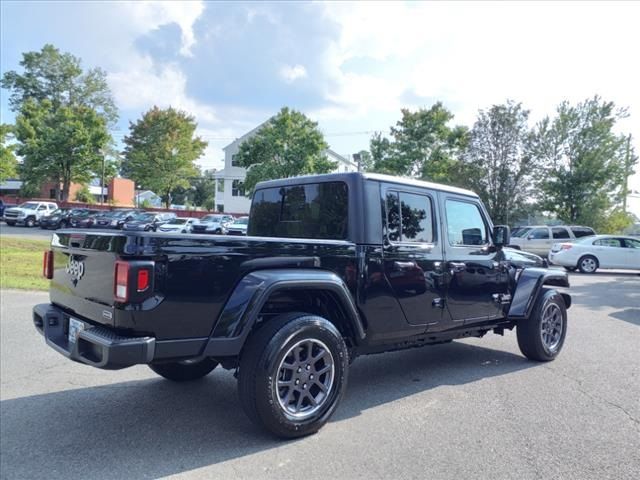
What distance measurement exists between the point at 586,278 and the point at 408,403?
13.7m

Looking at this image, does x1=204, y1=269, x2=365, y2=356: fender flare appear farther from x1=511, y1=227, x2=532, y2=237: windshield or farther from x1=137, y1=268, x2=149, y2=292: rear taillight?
x1=511, y1=227, x2=532, y2=237: windshield

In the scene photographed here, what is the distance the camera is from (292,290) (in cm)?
367

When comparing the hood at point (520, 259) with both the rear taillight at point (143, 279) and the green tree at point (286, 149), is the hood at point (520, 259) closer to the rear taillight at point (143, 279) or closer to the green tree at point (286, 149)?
the rear taillight at point (143, 279)

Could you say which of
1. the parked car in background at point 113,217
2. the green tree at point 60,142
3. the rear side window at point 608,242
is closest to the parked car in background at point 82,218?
the parked car in background at point 113,217

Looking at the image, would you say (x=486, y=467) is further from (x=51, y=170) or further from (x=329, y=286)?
(x=51, y=170)

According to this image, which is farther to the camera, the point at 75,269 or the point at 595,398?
the point at 595,398

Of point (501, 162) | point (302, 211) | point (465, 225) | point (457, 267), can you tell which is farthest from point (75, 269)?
point (501, 162)

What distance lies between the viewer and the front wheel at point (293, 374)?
3355 mm

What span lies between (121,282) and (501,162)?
28531 millimetres

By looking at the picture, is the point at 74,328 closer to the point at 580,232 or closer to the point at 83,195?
the point at 580,232

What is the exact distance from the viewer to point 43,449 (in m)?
3.44

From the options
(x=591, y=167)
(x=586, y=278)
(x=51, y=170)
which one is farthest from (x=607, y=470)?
(x=51, y=170)

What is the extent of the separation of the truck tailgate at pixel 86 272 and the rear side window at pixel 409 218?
7.44 ft

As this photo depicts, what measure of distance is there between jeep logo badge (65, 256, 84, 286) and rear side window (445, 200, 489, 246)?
130 inches
